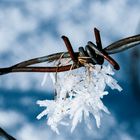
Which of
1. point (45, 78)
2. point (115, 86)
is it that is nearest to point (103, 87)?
point (115, 86)

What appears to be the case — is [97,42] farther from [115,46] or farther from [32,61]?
[32,61]

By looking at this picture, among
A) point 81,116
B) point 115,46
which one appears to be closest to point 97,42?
point 115,46

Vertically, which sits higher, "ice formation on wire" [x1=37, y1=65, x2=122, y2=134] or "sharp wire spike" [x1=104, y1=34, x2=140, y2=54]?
"sharp wire spike" [x1=104, y1=34, x2=140, y2=54]

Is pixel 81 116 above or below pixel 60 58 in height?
below

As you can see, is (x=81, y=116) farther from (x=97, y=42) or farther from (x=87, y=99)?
(x=97, y=42)

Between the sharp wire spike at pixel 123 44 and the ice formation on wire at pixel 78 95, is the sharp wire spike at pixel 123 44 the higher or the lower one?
the higher one

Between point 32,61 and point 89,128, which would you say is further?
point 32,61
